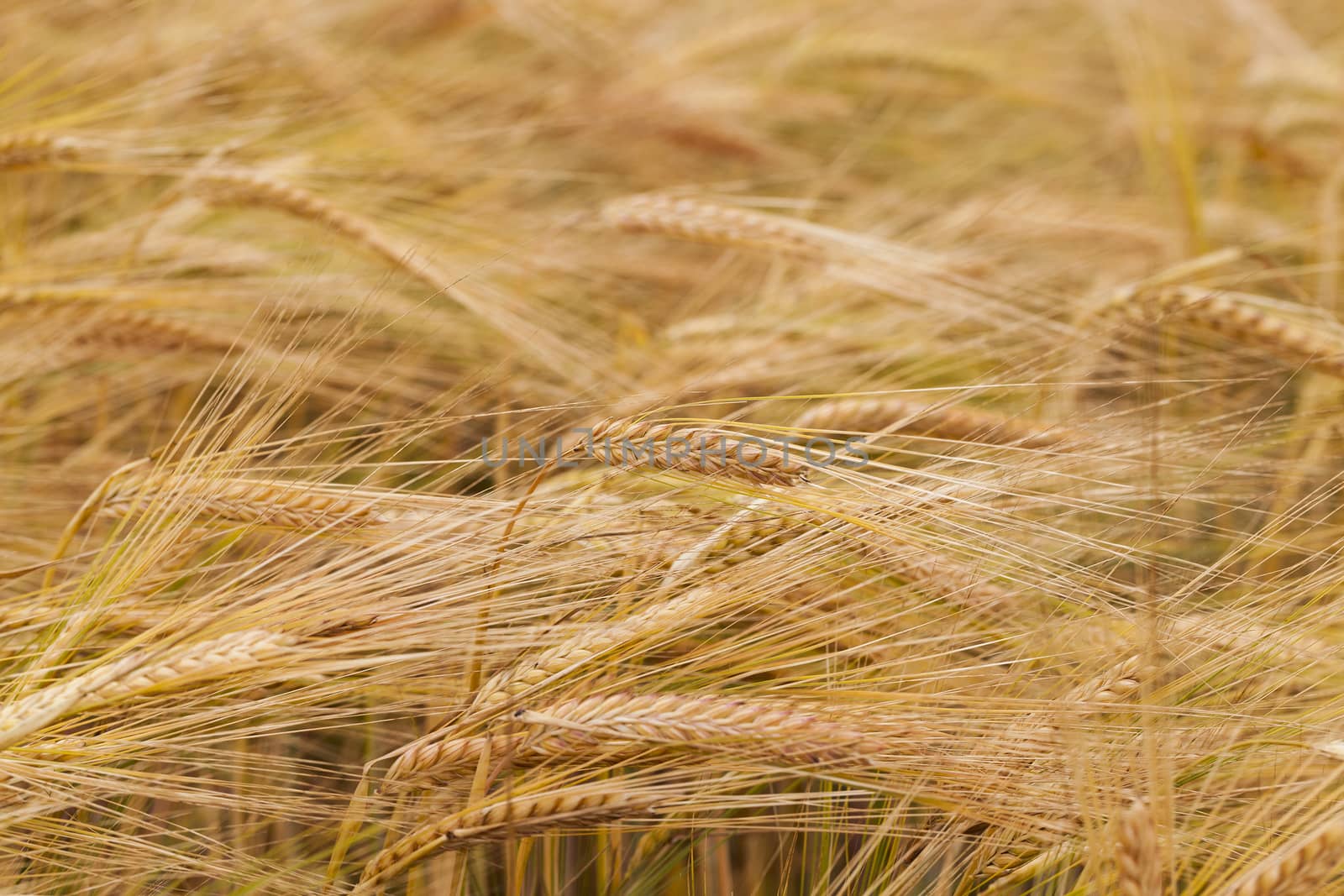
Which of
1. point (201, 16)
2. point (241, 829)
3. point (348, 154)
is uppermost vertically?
point (201, 16)

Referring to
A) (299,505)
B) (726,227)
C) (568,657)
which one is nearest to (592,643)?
(568,657)

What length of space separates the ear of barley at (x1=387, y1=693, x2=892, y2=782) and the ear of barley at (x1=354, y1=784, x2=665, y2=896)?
0.03 metres

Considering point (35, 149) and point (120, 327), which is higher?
point (35, 149)

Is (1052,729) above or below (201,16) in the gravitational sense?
below

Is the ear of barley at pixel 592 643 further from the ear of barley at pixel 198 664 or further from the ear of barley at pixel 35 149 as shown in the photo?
the ear of barley at pixel 35 149

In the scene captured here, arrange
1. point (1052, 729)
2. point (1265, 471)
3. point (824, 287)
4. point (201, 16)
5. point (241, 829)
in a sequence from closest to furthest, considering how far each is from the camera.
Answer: point (1052, 729) → point (241, 829) → point (1265, 471) → point (824, 287) → point (201, 16)

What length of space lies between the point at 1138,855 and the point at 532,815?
0.41 meters

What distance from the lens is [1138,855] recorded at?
584mm

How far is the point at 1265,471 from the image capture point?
0.93 m

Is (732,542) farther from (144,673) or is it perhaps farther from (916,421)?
(144,673)

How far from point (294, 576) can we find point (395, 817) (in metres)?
0.21

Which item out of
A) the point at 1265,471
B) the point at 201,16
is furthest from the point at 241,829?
the point at 201,16

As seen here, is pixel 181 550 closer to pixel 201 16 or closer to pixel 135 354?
pixel 135 354

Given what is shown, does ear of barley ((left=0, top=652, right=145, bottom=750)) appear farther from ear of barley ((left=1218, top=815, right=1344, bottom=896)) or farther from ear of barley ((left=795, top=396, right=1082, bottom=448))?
ear of barley ((left=1218, top=815, right=1344, bottom=896))
